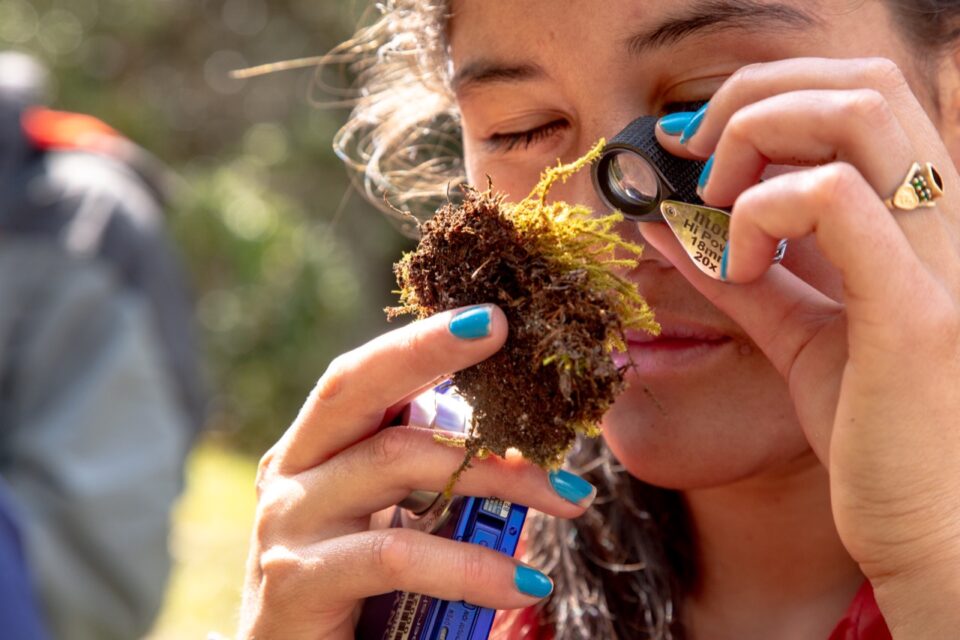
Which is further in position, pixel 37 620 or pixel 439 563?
pixel 37 620

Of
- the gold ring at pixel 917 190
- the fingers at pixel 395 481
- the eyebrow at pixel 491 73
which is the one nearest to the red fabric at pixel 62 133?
the eyebrow at pixel 491 73

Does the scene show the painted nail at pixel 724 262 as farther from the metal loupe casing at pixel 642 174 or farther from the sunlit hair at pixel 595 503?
the sunlit hair at pixel 595 503

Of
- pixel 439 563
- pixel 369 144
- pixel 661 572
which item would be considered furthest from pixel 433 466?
pixel 369 144

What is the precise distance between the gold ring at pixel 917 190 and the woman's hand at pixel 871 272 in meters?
0.01

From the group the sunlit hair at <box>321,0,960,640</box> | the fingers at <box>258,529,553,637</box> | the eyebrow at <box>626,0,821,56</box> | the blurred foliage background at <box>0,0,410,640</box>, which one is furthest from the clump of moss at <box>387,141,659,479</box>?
the blurred foliage background at <box>0,0,410,640</box>

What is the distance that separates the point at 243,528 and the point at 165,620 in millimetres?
1372

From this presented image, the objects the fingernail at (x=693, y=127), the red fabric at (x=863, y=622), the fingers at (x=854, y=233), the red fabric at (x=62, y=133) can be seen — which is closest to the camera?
the fingers at (x=854, y=233)

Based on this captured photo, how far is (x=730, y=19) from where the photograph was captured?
1776mm

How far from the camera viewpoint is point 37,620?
2463 millimetres

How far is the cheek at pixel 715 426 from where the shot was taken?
1.93 meters

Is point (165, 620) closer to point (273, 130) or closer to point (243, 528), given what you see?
point (243, 528)

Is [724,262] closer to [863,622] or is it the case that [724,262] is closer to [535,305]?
[535,305]

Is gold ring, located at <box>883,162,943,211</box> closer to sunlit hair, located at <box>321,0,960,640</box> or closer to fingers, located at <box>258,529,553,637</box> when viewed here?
sunlit hair, located at <box>321,0,960,640</box>

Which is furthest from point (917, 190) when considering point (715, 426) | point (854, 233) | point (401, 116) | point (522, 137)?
point (401, 116)
